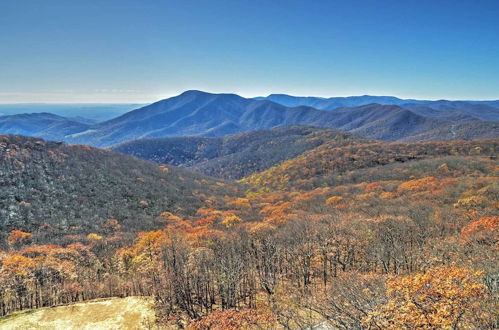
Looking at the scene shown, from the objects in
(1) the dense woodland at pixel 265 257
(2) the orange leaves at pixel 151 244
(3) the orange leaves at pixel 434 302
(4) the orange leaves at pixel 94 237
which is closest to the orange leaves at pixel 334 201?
(1) the dense woodland at pixel 265 257

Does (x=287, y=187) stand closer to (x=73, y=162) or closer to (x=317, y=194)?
(x=317, y=194)

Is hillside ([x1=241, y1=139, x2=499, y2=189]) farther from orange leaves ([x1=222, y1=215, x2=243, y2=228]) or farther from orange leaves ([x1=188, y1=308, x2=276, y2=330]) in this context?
orange leaves ([x1=188, y1=308, x2=276, y2=330])

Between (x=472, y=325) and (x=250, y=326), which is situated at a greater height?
(x=472, y=325)

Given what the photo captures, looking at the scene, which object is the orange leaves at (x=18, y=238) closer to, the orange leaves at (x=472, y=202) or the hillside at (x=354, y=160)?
the orange leaves at (x=472, y=202)

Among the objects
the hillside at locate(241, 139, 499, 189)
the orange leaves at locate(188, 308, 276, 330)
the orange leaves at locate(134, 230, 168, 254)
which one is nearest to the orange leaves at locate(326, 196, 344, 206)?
the hillside at locate(241, 139, 499, 189)

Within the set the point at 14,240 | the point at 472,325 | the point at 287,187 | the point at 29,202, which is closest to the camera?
the point at 472,325

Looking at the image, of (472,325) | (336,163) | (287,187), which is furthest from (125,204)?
(336,163)
